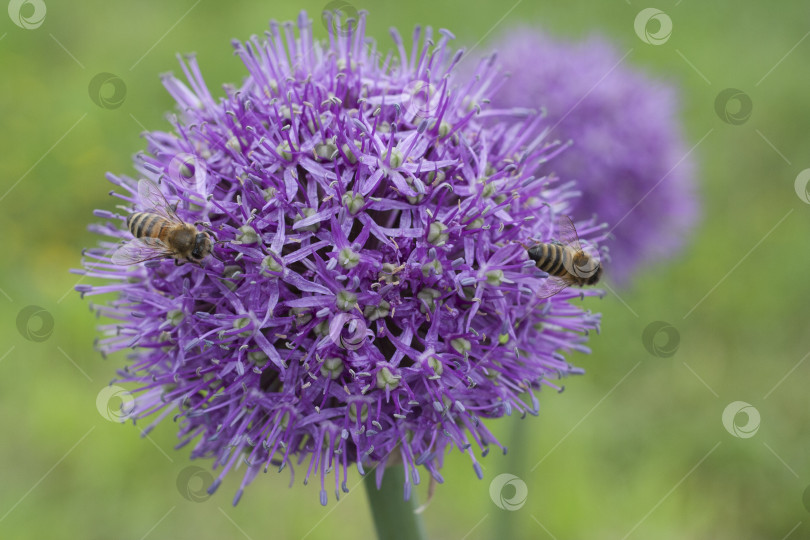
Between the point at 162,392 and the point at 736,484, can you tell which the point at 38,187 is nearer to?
the point at 162,392

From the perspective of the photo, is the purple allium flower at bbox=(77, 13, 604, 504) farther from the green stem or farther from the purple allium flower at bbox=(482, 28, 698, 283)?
the purple allium flower at bbox=(482, 28, 698, 283)
